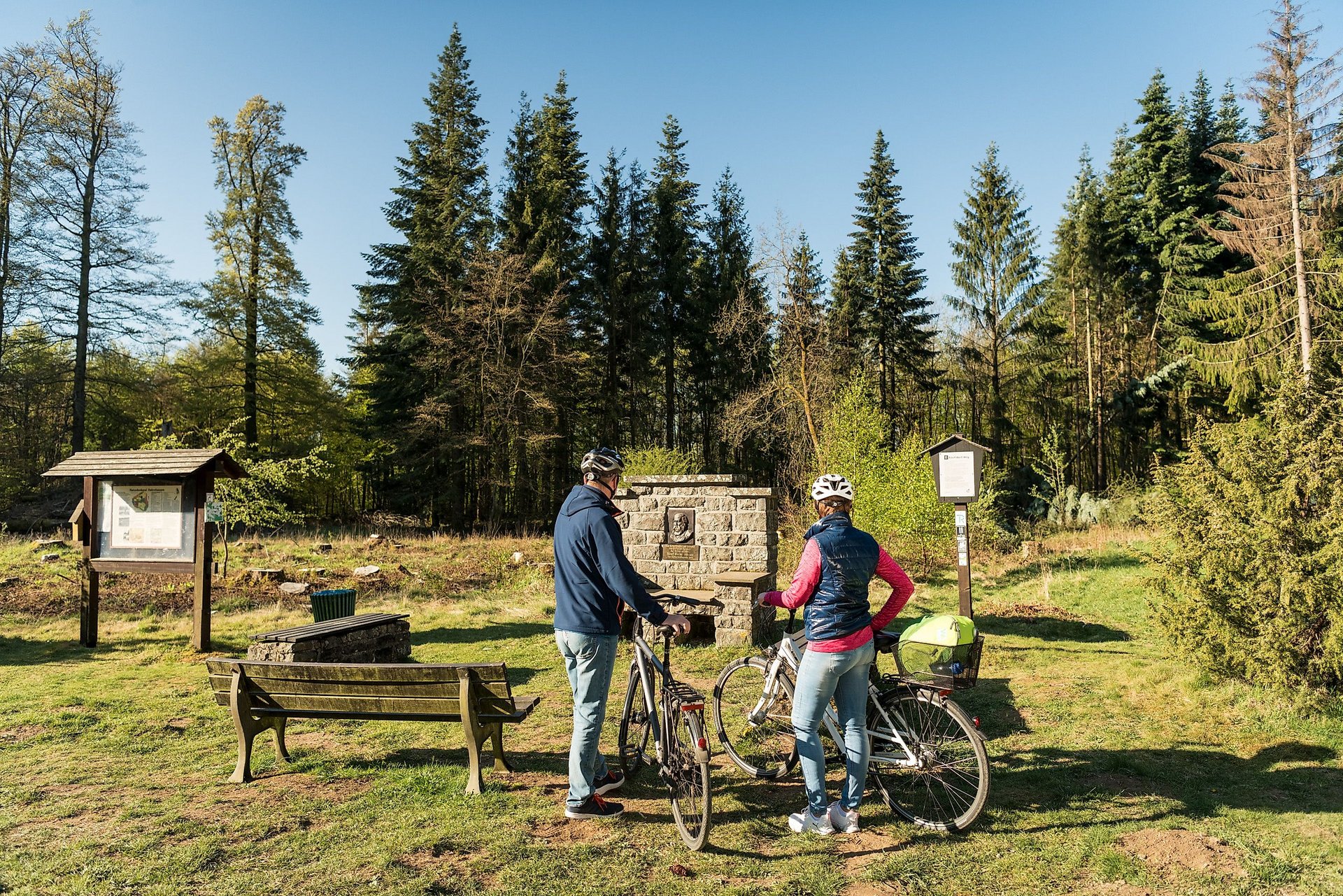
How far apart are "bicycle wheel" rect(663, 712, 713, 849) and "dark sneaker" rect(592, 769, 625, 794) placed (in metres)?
0.57

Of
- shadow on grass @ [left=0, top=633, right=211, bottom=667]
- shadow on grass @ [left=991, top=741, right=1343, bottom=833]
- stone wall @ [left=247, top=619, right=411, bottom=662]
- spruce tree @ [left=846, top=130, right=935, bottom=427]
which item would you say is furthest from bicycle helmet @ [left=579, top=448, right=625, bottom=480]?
spruce tree @ [left=846, top=130, right=935, bottom=427]

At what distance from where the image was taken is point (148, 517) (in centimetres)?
967

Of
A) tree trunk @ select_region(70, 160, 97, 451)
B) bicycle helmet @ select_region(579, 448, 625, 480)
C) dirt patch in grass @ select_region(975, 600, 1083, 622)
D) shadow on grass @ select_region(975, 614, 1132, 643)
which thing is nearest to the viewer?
bicycle helmet @ select_region(579, 448, 625, 480)

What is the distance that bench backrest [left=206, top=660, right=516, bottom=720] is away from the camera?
4656mm

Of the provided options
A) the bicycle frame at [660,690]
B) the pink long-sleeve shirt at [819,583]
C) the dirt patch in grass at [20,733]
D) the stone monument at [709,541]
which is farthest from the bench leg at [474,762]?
the stone monument at [709,541]

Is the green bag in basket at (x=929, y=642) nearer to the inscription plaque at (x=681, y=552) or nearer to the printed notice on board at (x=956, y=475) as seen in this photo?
the printed notice on board at (x=956, y=475)

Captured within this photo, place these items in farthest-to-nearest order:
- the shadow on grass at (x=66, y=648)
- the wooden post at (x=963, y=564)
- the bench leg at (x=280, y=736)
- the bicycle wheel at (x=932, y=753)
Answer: the shadow on grass at (x=66, y=648) < the wooden post at (x=963, y=564) < the bench leg at (x=280, y=736) < the bicycle wheel at (x=932, y=753)

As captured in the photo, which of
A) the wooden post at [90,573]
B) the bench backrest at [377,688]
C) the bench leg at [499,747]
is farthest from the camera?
the wooden post at [90,573]

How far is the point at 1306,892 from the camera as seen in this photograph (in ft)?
11.2

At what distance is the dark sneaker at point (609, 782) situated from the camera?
14.8 ft

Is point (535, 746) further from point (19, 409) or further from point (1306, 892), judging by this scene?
point (19, 409)

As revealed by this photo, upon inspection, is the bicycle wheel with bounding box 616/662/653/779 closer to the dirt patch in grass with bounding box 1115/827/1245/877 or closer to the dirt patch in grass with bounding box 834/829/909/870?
the dirt patch in grass with bounding box 834/829/909/870

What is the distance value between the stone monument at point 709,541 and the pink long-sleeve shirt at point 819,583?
14.9 ft

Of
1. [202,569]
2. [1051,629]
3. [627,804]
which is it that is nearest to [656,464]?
[1051,629]
